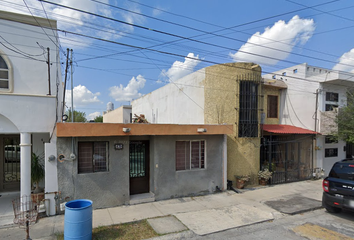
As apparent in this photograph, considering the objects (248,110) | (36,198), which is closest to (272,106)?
(248,110)

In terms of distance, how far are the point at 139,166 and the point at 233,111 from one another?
5.20m

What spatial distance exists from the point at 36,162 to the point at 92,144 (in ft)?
6.61

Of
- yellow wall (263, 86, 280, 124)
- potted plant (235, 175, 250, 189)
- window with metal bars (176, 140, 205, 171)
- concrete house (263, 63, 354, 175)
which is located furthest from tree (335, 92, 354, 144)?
window with metal bars (176, 140, 205, 171)

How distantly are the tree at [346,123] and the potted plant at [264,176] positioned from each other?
15.8 feet

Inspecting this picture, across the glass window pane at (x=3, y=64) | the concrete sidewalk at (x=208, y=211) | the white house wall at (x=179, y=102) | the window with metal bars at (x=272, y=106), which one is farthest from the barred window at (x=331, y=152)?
the glass window pane at (x=3, y=64)

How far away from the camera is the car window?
6.69 meters

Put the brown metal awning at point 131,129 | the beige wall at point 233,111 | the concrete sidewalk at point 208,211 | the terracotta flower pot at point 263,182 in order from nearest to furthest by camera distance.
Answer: the concrete sidewalk at point 208,211 < the brown metal awning at point 131,129 < the beige wall at point 233,111 < the terracotta flower pot at point 263,182

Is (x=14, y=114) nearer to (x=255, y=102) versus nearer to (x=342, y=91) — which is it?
(x=255, y=102)

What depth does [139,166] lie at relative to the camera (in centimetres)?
855

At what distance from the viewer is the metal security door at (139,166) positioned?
8.39 m

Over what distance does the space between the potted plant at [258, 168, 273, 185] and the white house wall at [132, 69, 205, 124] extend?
13.0 ft

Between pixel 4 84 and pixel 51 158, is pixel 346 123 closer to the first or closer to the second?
pixel 51 158

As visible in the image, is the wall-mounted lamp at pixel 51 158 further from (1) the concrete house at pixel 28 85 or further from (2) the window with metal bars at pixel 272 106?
(2) the window with metal bars at pixel 272 106

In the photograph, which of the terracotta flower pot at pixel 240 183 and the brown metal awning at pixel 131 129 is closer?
the brown metal awning at pixel 131 129
